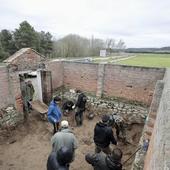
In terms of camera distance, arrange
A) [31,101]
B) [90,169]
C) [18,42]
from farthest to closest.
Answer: [18,42] < [31,101] < [90,169]

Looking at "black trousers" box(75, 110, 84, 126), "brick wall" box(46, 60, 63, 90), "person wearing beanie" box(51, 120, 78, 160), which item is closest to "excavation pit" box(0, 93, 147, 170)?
"black trousers" box(75, 110, 84, 126)

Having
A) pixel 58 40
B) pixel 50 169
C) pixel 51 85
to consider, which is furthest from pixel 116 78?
pixel 58 40

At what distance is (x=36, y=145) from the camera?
19.0 ft

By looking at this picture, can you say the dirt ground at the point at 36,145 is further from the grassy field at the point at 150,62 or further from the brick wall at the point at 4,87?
the grassy field at the point at 150,62

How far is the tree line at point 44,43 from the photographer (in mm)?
25047

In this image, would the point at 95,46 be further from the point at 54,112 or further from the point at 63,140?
the point at 63,140

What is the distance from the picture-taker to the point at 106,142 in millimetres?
4395

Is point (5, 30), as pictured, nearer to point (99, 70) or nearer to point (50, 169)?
point (99, 70)

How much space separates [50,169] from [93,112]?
215 inches

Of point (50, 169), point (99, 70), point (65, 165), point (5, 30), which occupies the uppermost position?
point (5, 30)

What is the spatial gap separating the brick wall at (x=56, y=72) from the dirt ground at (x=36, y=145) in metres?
1.94

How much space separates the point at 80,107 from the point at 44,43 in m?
25.3

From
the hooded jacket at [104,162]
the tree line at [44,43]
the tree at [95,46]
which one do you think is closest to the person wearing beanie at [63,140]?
the hooded jacket at [104,162]

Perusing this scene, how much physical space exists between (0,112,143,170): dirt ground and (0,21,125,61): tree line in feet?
60.4
